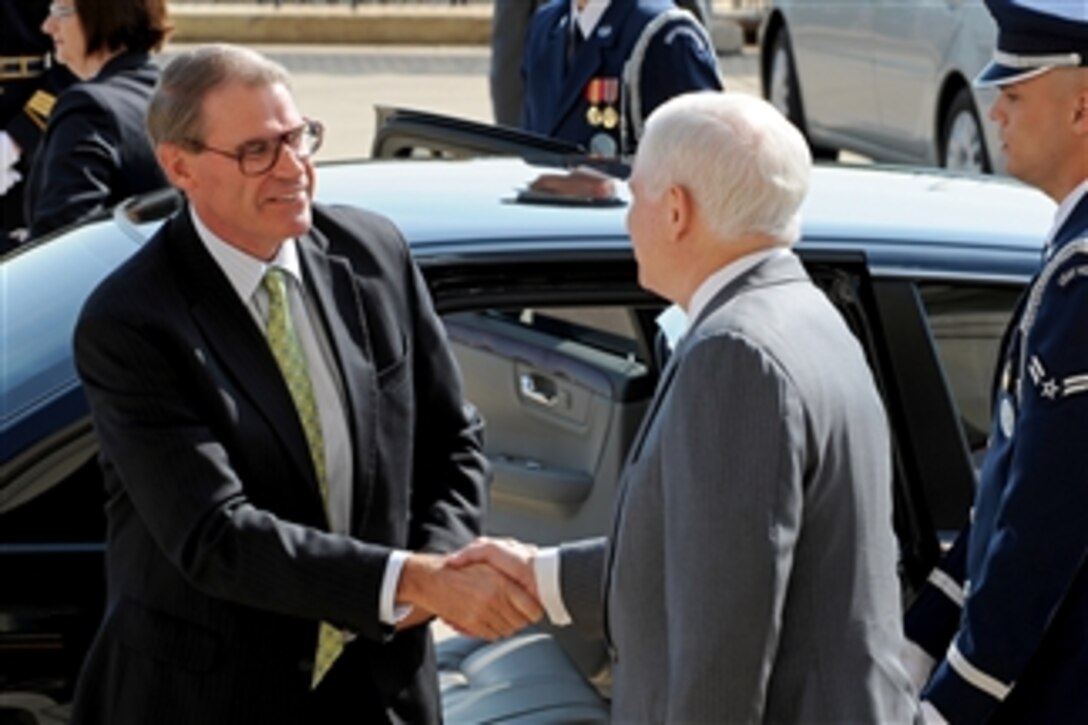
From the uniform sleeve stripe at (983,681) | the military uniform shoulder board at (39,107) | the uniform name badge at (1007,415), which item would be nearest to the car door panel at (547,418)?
the uniform name badge at (1007,415)

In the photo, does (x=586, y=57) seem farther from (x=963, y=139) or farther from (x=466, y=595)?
(x=466, y=595)

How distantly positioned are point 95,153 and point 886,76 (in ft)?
19.8

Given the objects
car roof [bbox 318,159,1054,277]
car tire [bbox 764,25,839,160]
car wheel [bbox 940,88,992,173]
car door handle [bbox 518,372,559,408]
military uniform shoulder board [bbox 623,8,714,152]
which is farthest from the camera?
car tire [bbox 764,25,839,160]

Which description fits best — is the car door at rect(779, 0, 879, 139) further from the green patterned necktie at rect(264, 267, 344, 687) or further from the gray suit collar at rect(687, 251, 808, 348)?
the gray suit collar at rect(687, 251, 808, 348)

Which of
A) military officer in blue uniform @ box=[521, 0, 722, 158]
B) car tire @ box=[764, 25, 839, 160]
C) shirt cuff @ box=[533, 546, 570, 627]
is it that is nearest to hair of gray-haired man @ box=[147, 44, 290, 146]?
shirt cuff @ box=[533, 546, 570, 627]

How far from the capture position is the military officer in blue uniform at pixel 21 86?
279 inches

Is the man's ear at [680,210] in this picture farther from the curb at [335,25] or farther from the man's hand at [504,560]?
the curb at [335,25]

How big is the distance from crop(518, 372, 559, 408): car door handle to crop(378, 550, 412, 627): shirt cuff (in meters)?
1.65

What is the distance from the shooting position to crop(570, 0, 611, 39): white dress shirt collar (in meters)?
6.75

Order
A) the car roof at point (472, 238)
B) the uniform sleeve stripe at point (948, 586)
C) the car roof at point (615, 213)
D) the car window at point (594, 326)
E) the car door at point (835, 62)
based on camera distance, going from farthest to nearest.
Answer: the car door at point (835, 62) < the car window at point (594, 326) < the car roof at point (615, 213) < the car roof at point (472, 238) < the uniform sleeve stripe at point (948, 586)

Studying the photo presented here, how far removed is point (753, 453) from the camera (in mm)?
2707

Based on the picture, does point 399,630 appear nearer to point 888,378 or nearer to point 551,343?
point 888,378

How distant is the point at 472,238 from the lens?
400cm

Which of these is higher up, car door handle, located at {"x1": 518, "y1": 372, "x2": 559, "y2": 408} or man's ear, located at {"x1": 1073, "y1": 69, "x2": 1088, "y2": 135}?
man's ear, located at {"x1": 1073, "y1": 69, "x2": 1088, "y2": 135}
